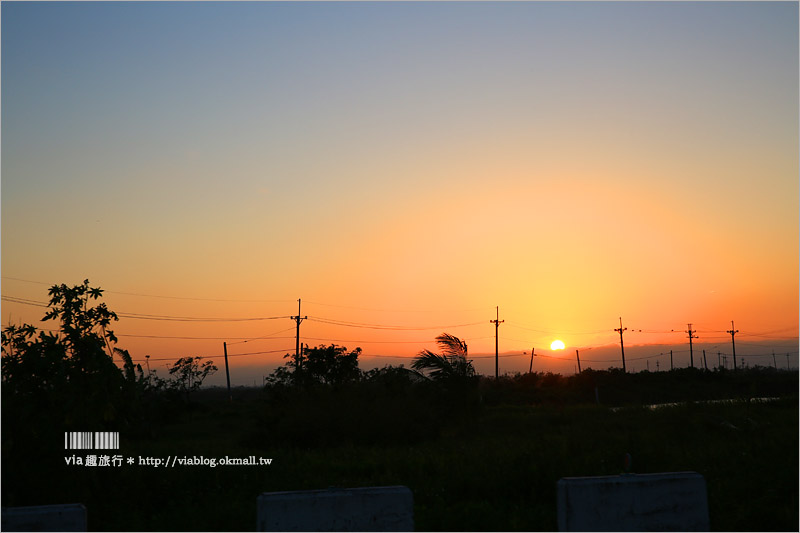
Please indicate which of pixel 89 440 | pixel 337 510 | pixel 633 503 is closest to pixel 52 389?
pixel 89 440

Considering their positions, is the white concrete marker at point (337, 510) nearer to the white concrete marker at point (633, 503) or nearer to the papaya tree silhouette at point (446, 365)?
the white concrete marker at point (633, 503)

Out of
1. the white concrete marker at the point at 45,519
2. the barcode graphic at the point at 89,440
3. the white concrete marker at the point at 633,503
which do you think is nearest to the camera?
the white concrete marker at the point at 45,519

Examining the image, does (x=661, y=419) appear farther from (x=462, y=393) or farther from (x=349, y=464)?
(x=349, y=464)

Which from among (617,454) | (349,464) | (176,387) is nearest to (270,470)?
(349,464)

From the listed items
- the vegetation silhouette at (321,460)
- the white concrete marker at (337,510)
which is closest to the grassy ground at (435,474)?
the vegetation silhouette at (321,460)

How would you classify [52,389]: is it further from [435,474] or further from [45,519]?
[435,474]

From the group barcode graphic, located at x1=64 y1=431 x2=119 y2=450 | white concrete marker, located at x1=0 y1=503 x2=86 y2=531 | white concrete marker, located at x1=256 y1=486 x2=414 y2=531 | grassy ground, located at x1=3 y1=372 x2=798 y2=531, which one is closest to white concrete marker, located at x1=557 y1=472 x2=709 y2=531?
grassy ground, located at x1=3 y1=372 x2=798 y2=531

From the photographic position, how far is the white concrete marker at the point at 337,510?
8.91 m

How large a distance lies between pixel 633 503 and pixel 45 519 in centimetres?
776

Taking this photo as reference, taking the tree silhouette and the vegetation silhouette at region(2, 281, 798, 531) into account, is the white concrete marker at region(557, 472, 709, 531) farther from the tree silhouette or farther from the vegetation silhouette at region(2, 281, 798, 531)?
the tree silhouette

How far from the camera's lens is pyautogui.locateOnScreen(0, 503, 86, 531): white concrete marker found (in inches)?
326

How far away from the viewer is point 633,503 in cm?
961

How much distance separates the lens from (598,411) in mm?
33156

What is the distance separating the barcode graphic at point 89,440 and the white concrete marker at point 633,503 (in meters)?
7.92
